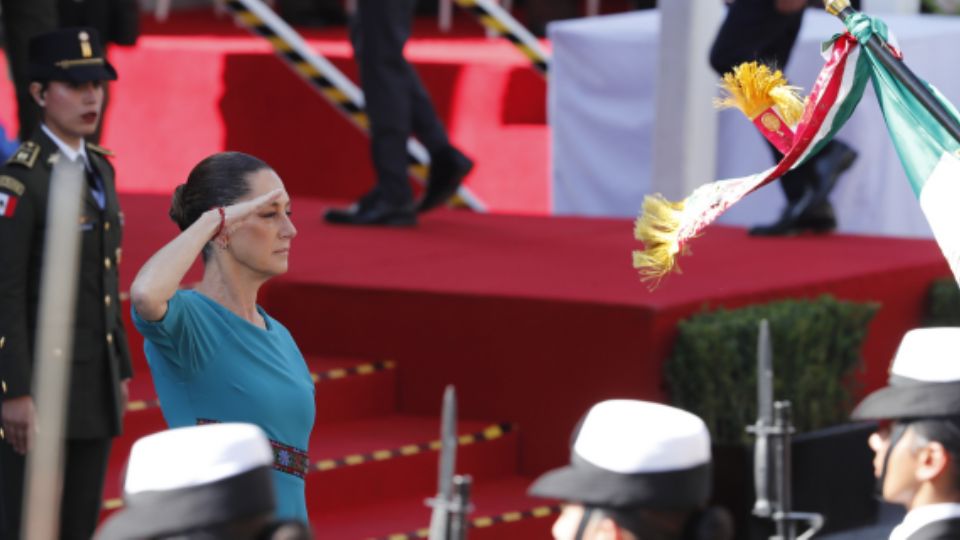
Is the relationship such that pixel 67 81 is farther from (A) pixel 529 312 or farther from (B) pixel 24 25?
(B) pixel 24 25

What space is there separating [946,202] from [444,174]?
450 cm

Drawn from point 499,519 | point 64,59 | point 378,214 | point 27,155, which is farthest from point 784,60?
point 27,155

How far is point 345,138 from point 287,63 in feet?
1.72

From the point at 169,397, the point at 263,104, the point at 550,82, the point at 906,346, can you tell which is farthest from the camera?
the point at 263,104

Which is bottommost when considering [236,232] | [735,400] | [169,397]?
[735,400]

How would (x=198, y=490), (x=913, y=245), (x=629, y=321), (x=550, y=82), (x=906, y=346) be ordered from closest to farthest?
(x=198, y=490) → (x=906, y=346) → (x=629, y=321) → (x=913, y=245) → (x=550, y=82)

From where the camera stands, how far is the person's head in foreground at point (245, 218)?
426 cm

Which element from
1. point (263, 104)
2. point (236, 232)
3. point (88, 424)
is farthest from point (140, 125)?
point (236, 232)

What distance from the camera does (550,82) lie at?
35.4 ft

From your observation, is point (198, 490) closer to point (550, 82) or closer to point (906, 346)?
point (906, 346)

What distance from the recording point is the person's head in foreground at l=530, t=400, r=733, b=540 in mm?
3039

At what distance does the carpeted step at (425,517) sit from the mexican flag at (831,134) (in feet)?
7.19

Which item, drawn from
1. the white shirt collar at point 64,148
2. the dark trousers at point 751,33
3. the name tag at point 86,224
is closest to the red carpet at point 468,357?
the dark trousers at point 751,33

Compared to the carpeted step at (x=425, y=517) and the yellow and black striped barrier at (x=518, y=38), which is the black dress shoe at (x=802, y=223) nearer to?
the carpeted step at (x=425, y=517)
